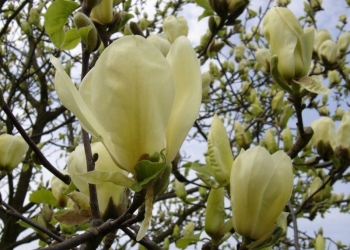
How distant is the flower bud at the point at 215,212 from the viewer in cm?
79

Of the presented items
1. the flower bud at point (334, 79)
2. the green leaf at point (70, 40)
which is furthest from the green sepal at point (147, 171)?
the flower bud at point (334, 79)

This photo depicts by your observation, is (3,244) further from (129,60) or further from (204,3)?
(129,60)

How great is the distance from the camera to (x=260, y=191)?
0.62 metres

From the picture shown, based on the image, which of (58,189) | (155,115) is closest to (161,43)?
(58,189)

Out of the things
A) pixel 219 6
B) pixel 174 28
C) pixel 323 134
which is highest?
pixel 174 28

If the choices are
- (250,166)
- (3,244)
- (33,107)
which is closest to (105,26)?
(250,166)

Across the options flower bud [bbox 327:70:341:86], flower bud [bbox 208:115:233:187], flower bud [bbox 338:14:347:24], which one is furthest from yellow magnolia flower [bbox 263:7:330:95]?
flower bud [bbox 338:14:347:24]

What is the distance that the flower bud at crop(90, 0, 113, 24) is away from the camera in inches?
34.1

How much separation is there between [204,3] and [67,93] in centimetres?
88

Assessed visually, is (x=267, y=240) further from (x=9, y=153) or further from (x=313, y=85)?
(x=9, y=153)

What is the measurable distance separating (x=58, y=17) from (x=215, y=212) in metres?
0.44

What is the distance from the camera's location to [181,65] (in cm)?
49

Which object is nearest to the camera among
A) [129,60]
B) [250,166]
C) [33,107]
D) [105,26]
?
[129,60]

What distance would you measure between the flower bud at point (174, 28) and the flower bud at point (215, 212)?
0.80 m
